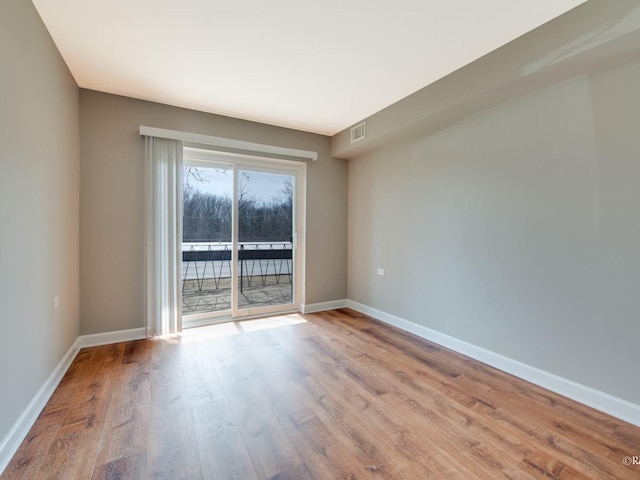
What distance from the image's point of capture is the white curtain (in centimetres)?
329

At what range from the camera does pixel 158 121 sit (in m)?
3.35

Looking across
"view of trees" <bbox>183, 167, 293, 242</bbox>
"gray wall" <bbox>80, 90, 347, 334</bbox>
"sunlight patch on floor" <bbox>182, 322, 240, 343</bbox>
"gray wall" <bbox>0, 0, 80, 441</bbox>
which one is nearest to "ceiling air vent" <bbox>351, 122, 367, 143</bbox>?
"view of trees" <bbox>183, 167, 293, 242</bbox>

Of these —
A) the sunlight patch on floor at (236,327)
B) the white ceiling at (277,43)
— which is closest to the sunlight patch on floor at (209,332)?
the sunlight patch on floor at (236,327)

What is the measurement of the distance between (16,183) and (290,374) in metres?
2.32

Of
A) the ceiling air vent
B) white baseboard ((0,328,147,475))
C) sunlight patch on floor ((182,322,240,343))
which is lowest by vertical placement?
sunlight patch on floor ((182,322,240,343))

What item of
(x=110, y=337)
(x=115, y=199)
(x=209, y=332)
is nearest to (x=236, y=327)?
(x=209, y=332)

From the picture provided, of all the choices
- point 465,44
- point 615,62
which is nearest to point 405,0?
point 465,44

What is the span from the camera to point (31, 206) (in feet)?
6.31

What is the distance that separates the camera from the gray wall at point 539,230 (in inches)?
78.5

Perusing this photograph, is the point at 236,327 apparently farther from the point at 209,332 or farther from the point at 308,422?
the point at 308,422

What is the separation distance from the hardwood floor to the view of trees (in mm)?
1522

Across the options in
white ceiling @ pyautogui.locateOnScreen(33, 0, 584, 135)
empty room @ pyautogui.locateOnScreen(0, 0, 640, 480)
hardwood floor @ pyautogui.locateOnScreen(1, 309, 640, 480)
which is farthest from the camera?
white ceiling @ pyautogui.locateOnScreen(33, 0, 584, 135)

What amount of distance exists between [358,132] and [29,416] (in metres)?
4.07

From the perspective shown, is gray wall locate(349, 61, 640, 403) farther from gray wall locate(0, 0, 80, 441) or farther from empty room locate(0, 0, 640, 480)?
gray wall locate(0, 0, 80, 441)
